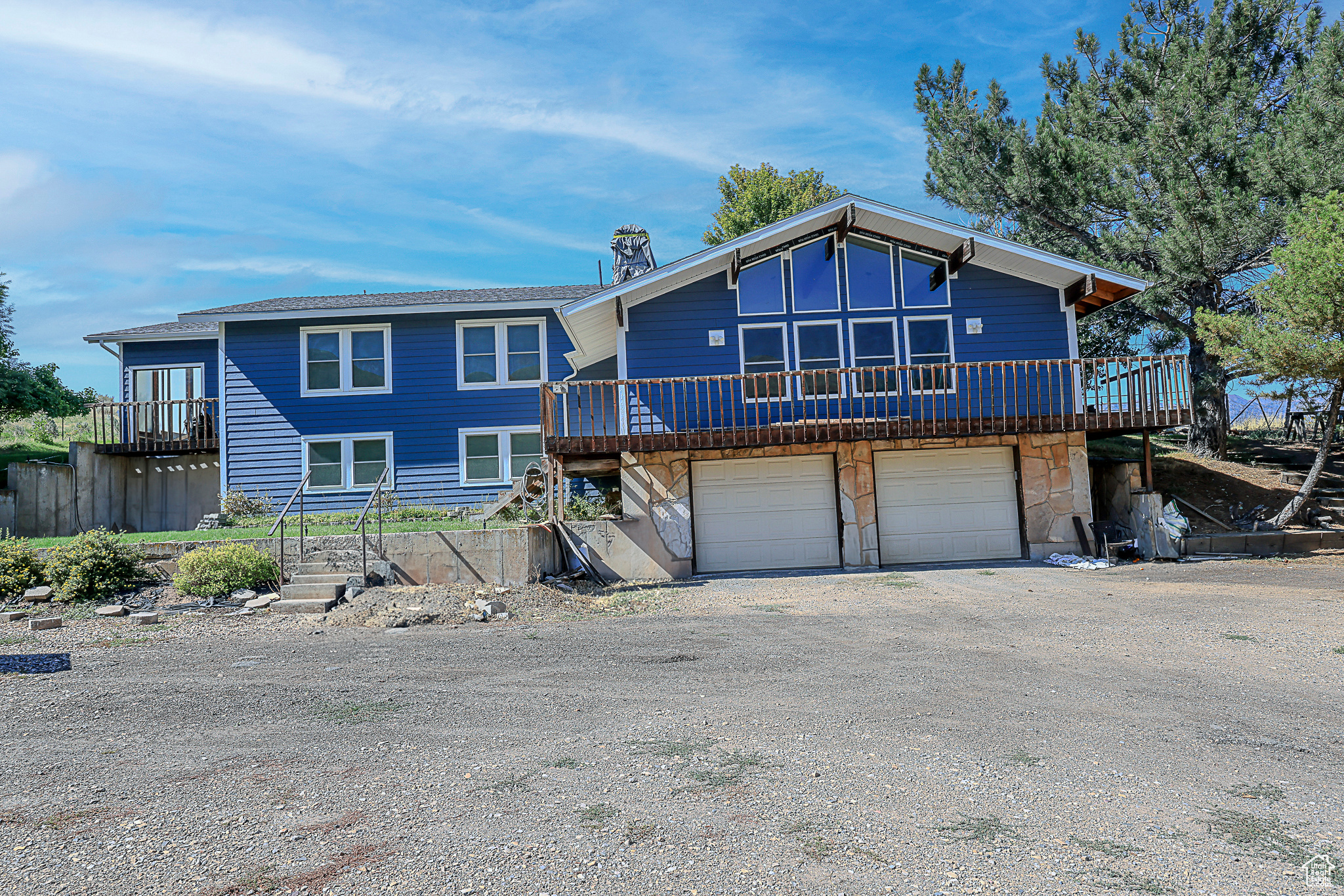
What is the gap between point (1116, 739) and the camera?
195 inches

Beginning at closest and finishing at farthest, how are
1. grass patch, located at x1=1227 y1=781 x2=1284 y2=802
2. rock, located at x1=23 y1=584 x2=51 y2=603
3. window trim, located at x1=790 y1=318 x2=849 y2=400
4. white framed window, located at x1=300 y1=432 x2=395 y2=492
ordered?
grass patch, located at x1=1227 y1=781 x2=1284 y2=802 → rock, located at x1=23 y1=584 x2=51 y2=603 → window trim, located at x1=790 y1=318 x2=849 y2=400 → white framed window, located at x1=300 y1=432 x2=395 y2=492

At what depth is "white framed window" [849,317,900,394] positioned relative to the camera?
A: 15.6m

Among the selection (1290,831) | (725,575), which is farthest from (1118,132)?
(1290,831)

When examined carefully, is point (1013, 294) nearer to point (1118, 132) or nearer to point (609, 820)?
point (1118, 132)

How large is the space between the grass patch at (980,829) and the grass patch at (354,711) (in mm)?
3744

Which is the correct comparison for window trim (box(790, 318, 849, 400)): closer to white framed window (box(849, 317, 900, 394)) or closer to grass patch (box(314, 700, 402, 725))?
white framed window (box(849, 317, 900, 394))

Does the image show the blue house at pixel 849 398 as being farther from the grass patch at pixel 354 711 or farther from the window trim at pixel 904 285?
the grass patch at pixel 354 711

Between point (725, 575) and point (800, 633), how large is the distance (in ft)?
19.6

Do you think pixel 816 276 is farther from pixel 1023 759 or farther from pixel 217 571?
pixel 1023 759

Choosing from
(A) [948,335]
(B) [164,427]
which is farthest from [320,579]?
(A) [948,335]

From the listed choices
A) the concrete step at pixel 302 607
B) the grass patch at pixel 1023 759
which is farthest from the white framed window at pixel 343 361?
the grass patch at pixel 1023 759

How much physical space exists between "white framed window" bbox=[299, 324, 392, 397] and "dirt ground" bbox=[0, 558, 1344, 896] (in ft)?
33.6

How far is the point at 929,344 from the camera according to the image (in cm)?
1570

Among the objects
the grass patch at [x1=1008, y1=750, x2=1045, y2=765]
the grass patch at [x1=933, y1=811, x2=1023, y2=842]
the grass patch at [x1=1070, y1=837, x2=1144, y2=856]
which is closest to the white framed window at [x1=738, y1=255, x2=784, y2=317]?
the grass patch at [x1=1008, y1=750, x2=1045, y2=765]
